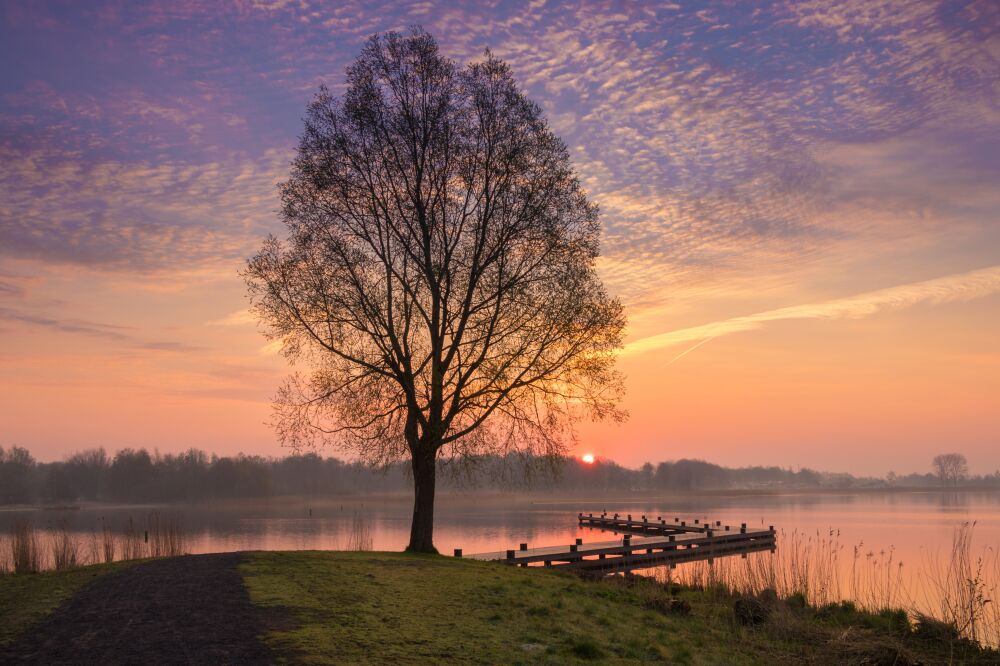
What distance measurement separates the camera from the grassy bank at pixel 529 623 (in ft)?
32.5

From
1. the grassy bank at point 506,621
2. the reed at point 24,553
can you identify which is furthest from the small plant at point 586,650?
the reed at point 24,553

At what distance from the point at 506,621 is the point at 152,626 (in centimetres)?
556

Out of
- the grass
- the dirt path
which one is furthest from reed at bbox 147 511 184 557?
the dirt path

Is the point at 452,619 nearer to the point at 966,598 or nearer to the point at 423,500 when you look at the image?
the point at 423,500

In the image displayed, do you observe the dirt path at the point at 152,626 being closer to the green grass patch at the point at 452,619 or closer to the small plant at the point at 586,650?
the green grass patch at the point at 452,619

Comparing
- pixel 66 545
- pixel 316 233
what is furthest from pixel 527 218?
pixel 66 545

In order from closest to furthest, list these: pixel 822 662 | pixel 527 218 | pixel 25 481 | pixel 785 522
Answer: pixel 822 662 → pixel 527 218 → pixel 785 522 → pixel 25 481

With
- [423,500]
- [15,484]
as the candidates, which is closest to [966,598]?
[423,500]

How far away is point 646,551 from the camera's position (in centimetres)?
3400

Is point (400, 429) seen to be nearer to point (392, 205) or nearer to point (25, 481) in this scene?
point (392, 205)

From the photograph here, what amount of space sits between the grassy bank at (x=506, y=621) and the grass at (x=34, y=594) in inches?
1.5

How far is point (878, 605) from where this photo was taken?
1805 cm

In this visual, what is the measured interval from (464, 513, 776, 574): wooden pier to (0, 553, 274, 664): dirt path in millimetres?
11484

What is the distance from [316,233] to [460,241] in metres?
4.49
